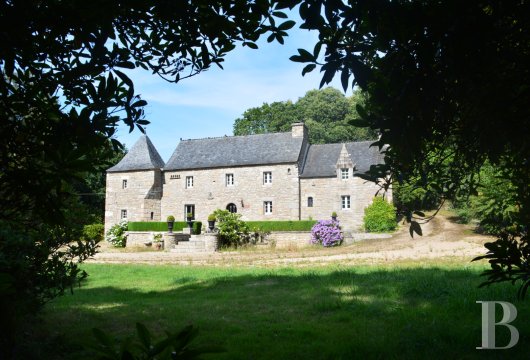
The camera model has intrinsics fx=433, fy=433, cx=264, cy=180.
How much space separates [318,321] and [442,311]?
177cm

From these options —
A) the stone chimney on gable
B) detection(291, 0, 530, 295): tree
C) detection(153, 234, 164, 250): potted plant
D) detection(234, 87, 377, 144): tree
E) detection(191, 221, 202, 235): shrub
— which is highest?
detection(234, 87, 377, 144): tree

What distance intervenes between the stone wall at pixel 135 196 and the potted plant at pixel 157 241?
742 cm

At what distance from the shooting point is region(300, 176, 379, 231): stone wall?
28.9 metres

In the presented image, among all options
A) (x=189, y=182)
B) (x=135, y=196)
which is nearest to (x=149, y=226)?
(x=135, y=196)

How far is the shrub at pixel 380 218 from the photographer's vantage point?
26.2 metres

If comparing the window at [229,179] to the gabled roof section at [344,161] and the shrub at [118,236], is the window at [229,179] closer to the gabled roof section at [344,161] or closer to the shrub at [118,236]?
the gabled roof section at [344,161]

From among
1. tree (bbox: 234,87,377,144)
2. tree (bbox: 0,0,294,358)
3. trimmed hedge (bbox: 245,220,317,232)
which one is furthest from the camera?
tree (bbox: 234,87,377,144)

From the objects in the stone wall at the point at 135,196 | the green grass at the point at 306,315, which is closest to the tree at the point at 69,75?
the green grass at the point at 306,315

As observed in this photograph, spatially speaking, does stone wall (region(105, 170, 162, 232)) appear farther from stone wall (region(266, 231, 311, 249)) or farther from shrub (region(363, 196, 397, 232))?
shrub (region(363, 196, 397, 232))

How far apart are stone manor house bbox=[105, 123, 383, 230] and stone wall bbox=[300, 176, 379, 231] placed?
0.07 metres

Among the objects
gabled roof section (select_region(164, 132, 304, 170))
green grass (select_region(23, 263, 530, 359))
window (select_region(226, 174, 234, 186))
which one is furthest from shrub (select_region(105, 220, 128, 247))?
green grass (select_region(23, 263, 530, 359))

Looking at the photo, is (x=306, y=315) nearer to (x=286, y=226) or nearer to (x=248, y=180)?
(x=286, y=226)

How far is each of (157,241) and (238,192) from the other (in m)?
8.00

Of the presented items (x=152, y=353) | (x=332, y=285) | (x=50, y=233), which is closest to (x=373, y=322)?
(x=332, y=285)
